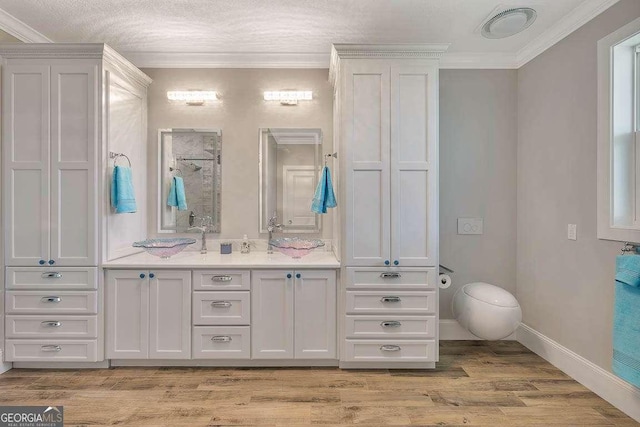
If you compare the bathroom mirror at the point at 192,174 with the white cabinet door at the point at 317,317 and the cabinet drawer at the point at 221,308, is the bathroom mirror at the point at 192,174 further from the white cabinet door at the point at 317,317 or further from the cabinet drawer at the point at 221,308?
the white cabinet door at the point at 317,317

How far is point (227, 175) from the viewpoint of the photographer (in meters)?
3.28

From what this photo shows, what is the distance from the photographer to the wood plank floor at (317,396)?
83.0 inches

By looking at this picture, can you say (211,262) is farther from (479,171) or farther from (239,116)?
(479,171)

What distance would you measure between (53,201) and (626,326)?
12.4ft

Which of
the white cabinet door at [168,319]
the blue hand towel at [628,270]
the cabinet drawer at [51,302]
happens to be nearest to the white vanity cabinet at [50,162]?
the cabinet drawer at [51,302]

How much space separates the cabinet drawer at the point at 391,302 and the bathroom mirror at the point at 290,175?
849 mm

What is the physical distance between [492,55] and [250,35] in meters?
2.13

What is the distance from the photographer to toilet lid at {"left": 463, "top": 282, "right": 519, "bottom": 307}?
2.77m

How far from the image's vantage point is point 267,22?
268cm

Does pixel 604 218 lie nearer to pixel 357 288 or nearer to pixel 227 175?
pixel 357 288

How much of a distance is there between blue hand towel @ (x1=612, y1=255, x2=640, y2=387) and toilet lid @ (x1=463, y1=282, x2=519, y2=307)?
2.34 ft

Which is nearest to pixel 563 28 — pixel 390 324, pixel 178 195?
pixel 390 324

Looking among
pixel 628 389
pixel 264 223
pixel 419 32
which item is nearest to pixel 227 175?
pixel 264 223

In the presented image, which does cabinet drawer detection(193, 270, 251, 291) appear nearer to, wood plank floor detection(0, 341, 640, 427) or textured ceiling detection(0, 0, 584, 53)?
wood plank floor detection(0, 341, 640, 427)
